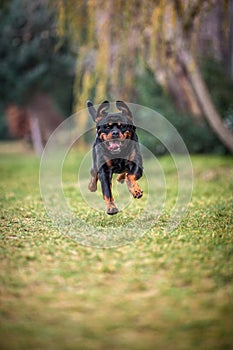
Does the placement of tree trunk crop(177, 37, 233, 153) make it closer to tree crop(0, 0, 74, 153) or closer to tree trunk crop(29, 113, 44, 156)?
tree crop(0, 0, 74, 153)

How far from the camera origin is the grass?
99.0 inches

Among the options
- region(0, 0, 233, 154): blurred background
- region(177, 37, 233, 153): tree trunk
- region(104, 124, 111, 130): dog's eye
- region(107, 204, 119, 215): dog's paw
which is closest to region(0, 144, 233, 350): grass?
region(107, 204, 119, 215): dog's paw

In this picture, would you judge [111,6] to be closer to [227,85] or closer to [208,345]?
[227,85]

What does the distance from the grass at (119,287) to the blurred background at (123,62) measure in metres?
3.91

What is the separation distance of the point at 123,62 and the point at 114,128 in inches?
264

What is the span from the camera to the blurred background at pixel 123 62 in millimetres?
8500

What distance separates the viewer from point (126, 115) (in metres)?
4.72

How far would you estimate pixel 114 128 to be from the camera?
4.57 metres

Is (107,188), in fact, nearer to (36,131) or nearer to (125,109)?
(125,109)

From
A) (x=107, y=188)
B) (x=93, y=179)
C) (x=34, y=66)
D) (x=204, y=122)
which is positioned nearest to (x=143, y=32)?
(x=93, y=179)

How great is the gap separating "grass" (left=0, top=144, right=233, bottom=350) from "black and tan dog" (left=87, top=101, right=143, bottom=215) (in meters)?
0.49

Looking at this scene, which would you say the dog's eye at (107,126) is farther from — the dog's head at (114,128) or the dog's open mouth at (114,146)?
the dog's open mouth at (114,146)

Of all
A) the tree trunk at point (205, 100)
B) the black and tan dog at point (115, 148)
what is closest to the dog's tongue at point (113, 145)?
the black and tan dog at point (115, 148)

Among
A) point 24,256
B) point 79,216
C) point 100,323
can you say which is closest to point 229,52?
point 79,216
